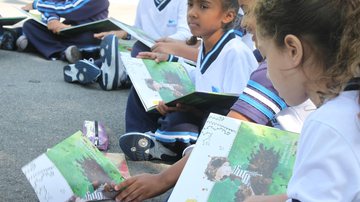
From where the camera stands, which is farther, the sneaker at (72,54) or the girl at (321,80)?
the sneaker at (72,54)

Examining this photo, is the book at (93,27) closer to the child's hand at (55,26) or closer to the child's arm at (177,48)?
the child's hand at (55,26)

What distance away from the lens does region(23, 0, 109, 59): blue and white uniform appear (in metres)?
3.34

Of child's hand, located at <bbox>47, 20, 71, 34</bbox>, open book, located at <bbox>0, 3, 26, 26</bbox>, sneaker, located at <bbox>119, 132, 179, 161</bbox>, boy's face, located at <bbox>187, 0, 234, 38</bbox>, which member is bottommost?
open book, located at <bbox>0, 3, 26, 26</bbox>

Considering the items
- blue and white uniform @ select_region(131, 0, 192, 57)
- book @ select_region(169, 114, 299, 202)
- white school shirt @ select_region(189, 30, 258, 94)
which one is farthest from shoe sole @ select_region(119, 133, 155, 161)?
blue and white uniform @ select_region(131, 0, 192, 57)

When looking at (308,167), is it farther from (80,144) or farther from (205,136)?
(80,144)

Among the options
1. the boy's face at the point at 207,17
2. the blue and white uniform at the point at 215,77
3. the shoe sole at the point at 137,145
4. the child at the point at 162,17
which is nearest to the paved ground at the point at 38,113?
the shoe sole at the point at 137,145

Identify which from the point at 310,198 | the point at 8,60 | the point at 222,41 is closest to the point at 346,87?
the point at 310,198

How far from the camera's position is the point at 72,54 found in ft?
10.6

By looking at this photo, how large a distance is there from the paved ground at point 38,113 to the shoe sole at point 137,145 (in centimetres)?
3

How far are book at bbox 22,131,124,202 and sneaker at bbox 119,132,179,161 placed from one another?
1.27 ft

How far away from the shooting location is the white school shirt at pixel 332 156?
2.37ft

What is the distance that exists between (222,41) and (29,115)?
88cm

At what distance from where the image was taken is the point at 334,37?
2.53 ft

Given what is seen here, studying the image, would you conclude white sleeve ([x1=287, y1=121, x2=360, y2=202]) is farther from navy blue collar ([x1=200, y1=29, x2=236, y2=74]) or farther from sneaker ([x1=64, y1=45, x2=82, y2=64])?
sneaker ([x1=64, y1=45, x2=82, y2=64])
